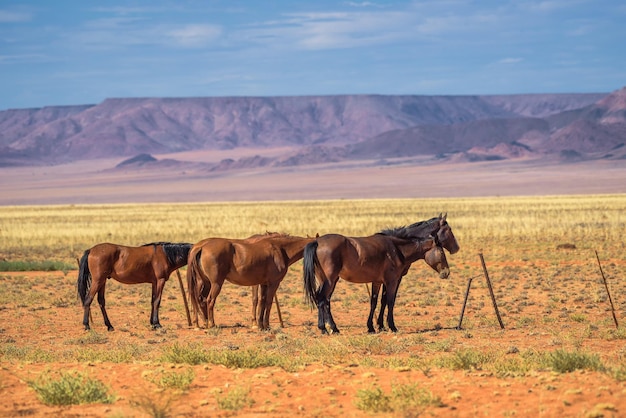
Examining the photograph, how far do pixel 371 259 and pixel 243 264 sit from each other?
203 centimetres

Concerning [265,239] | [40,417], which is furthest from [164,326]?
[40,417]

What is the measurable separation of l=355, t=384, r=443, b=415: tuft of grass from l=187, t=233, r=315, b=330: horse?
602 centimetres

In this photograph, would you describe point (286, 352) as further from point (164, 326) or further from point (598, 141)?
point (598, 141)

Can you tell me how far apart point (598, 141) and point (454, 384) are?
607ft

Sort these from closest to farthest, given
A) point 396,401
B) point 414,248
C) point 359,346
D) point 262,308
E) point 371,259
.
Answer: point 396,401 < point 359,346 < point 371,259 < point 262,308 < point 414,248

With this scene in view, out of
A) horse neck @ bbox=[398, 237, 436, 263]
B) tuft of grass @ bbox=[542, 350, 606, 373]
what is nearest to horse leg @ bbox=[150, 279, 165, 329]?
horse neck @ bbox=[398, 237, 436, 263]

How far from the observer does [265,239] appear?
49.5 feet

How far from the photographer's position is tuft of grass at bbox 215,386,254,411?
8789 millimetres

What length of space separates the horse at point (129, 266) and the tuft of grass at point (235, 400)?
6.74m

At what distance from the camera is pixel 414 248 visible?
612 inches

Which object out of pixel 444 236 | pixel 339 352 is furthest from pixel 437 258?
pixel 339 352

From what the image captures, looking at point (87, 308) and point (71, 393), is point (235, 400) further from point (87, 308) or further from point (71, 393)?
point (87, 308)

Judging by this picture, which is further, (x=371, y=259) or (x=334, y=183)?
(x=334, y=183)

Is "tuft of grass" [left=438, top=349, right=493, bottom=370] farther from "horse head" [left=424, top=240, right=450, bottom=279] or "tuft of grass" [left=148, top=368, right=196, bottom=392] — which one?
"horse head" [left=424, top=240, right=450, bottom=279]
